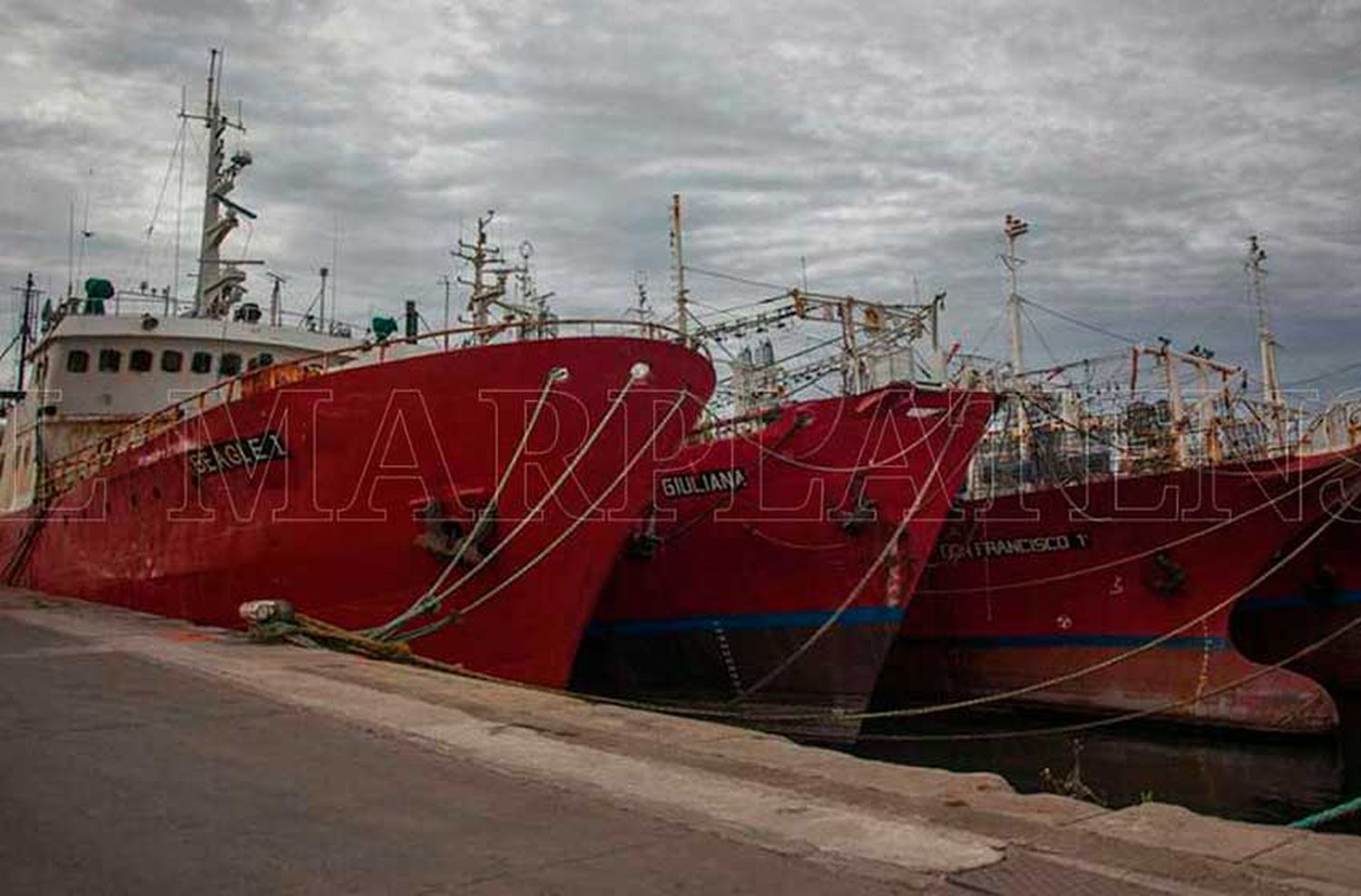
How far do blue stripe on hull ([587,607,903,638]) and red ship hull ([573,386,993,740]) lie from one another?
0.7 inches

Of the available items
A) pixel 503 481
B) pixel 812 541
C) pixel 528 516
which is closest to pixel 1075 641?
pixel 812 541

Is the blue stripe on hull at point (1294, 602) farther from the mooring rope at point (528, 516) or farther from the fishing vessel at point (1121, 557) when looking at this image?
the mooring rope at point (528, 516)

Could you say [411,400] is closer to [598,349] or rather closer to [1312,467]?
[598,349]

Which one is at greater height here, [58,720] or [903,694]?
[58,720]

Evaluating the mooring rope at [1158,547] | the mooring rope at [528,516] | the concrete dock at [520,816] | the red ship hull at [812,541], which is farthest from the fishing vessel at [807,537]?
the concrete dock at [520,816]

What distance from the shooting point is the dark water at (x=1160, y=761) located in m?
10.9

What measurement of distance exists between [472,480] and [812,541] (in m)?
4.73

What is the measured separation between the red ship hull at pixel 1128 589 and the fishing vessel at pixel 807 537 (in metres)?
3.24

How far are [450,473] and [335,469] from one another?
1.13 metres

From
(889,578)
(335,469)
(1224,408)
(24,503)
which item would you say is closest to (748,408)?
(889,578)

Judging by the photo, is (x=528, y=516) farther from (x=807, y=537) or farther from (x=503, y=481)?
(x=807, y=537)

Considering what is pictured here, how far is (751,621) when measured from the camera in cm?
1347

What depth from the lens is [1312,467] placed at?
1409 cm

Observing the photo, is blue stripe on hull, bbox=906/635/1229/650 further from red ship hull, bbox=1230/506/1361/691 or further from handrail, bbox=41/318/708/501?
handrail, bbox=41/318/708/501
